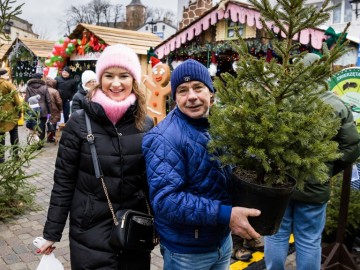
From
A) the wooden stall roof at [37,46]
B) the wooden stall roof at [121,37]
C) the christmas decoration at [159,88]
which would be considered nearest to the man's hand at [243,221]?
the christmas decoration at [159,88]

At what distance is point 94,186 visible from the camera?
202 cm

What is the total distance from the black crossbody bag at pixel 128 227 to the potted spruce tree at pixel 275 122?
0.61m

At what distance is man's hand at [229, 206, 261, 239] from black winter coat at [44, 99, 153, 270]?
68 cm

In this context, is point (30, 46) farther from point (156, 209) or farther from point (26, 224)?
point (156, 209)

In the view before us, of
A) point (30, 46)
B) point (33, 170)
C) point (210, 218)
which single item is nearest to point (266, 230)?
point (210, 218)

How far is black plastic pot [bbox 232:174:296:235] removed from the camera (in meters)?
1.58

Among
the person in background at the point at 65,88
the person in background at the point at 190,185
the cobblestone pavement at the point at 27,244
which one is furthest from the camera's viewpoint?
the person in background at the point at 65,88

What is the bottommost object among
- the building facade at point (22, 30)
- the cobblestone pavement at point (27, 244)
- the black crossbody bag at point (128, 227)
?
the cobblestone pavement at point (27, 244)

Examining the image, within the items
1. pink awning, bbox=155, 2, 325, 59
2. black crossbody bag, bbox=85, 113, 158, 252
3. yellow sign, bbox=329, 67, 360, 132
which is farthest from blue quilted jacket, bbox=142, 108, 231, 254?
pink awning, bbox=155, 2, 325, 59

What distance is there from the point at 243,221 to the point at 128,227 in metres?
0.68

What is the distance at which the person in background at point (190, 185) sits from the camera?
66.3 inches

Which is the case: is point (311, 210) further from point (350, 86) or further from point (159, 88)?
point (159, 88)

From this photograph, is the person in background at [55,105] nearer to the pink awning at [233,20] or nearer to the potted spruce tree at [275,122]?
the pink awning at [233,20]

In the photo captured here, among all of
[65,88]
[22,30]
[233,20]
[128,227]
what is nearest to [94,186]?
[128,227]
